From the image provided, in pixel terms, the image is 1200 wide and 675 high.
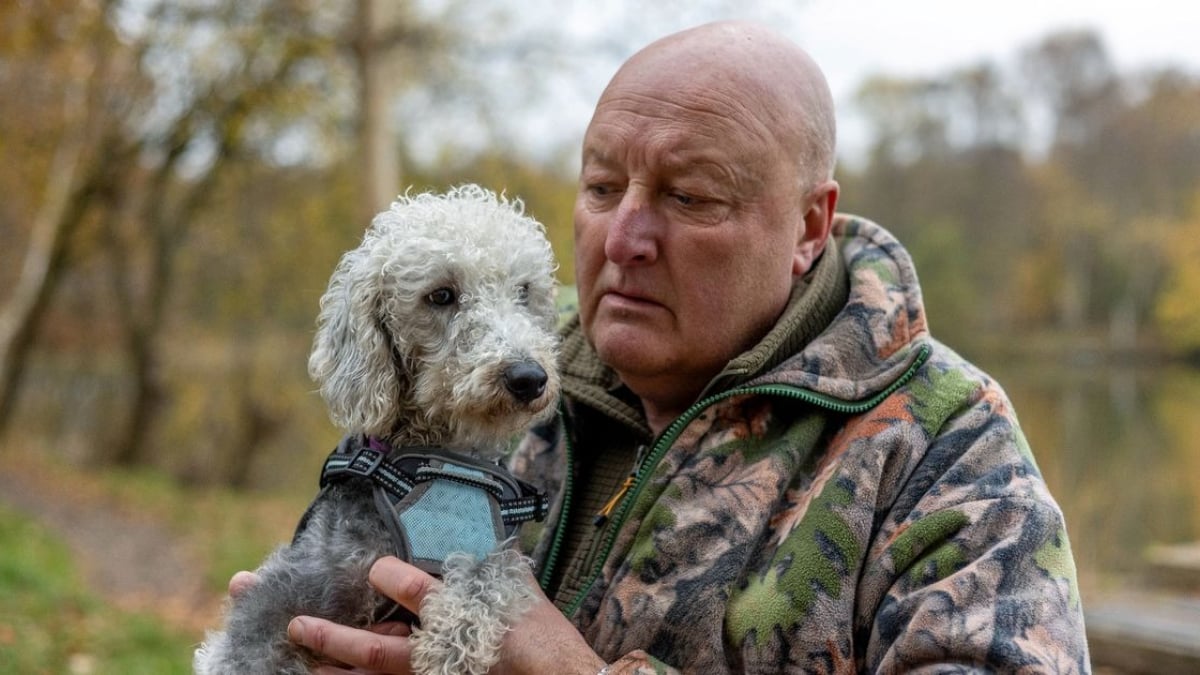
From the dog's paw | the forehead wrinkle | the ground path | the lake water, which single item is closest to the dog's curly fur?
the dog's paw

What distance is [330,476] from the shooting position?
7.95 feet

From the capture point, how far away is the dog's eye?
2492 mm

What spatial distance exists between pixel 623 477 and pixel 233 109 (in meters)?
13.7

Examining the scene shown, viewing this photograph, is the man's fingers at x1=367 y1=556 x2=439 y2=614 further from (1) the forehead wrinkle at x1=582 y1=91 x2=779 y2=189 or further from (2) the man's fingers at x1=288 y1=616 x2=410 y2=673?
(1) the forehead wrinkle at x1=582 y1=91 x2=779 y2=189

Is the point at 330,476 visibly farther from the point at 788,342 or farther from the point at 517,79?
the point at 517,79

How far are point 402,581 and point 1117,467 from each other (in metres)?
16.8

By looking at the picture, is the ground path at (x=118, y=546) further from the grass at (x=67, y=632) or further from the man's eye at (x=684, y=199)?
the man's eye at (x=684, y=199)

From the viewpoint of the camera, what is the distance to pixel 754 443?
2.41 m

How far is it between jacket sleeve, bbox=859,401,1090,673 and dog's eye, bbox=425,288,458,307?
110cm

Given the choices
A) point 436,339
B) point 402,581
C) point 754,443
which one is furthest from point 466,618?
point 754,443

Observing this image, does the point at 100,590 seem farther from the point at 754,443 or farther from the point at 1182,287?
the point at 1182,287

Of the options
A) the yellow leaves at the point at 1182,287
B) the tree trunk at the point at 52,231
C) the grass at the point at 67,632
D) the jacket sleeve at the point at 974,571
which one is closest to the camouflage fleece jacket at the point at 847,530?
the jacket sleeve at the point at 974,571

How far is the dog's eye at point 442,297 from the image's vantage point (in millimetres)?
2492

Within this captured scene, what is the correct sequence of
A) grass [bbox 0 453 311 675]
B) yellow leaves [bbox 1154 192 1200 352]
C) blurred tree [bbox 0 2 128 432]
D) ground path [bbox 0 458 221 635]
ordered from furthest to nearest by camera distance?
yellow leaves [bbox 1154 192 1200 352]
blurred tree [bbox 0 2 128 432]
ground path [bbox 0 458 221 635]
grass [bbox 0 453 311 675]
